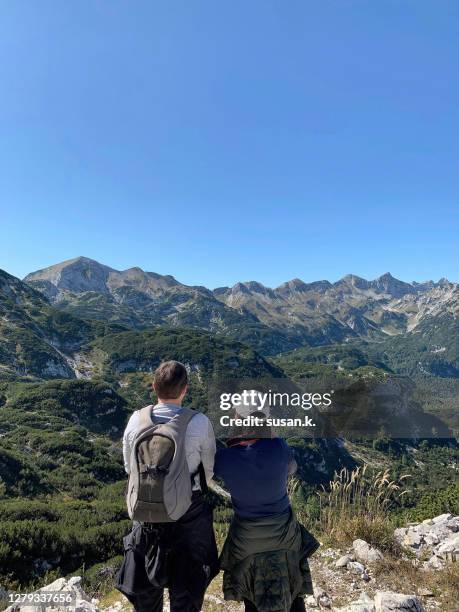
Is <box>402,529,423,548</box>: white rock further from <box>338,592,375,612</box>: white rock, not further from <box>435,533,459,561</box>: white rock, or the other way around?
<box>338,592,375,612</box>: white rock

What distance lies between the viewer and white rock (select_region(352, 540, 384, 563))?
209 inches

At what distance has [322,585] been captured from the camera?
4945 millimetres

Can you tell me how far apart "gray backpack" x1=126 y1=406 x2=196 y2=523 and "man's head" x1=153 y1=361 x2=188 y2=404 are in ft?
0.79

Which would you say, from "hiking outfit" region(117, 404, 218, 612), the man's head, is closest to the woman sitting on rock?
"hiking outfit" region(117, 404, 218, 612)

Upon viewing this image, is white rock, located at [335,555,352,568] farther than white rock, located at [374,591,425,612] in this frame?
Yes

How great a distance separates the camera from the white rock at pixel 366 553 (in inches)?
209

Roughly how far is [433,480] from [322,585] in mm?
89930

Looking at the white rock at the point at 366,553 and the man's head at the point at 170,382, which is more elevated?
the man's head at the point at 170,382

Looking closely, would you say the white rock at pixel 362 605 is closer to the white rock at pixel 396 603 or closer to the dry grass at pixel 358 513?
the white rock at pixel 396 603

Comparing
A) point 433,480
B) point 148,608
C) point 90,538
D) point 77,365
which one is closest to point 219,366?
point 77,365

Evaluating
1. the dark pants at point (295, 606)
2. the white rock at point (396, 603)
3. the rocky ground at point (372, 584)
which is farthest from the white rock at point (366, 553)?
the dark pants at point (295, 606)

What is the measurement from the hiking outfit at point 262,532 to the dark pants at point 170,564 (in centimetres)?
39

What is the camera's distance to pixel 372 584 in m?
4.92

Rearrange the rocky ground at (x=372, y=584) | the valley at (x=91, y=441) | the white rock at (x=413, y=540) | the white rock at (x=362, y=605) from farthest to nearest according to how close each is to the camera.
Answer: the valley at (x=91, y=441), the white rock at (x=413, y=540), the rocky ground at (x=372, y=584), the white rock at (x=362, y=605)
